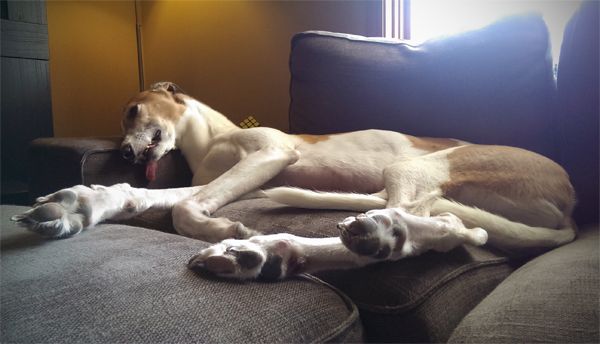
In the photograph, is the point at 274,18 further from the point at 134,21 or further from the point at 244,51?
the point at 134,21

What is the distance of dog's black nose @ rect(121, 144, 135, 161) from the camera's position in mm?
2287

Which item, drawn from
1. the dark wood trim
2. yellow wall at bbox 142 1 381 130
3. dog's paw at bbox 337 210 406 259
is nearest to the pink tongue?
dog's paw at bbox 337 210 406 259

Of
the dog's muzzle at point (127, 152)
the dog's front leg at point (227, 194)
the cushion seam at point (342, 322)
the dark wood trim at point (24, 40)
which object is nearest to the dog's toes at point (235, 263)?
the cushion seam at point (342, 322)

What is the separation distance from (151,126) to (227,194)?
2.69 ft

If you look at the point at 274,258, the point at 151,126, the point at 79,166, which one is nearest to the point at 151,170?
the point at 151,126

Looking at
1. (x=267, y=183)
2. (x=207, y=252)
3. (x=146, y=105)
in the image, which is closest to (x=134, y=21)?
(x=146, y=105)

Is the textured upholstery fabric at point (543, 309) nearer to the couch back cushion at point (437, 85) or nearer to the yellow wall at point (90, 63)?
the couch back cushion at point (437, 85)

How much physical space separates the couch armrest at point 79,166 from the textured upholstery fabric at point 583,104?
1904 mm

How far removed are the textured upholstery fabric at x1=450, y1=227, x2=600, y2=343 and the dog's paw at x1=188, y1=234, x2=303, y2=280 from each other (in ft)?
1.33

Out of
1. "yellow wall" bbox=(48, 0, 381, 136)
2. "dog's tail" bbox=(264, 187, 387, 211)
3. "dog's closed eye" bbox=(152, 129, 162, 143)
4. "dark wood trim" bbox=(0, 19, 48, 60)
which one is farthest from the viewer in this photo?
"yellow wall" bbox=(48, 0, 381, 136)

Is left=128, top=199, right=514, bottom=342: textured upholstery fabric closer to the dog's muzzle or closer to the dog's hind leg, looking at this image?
the dog's hind leg

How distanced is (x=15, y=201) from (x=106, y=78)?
2.50 meters

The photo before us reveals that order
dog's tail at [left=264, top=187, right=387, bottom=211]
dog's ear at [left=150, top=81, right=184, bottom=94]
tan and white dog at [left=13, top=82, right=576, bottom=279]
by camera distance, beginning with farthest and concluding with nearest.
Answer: dog's ear at [left=150, top=81, right=184, bottom=94]
dog's tail at [left=264, top=187, right=387, bottom=211]
tan and white dog at [left=13, top=82, right=576, bottom=279]

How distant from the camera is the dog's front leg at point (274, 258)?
105 centimetres
